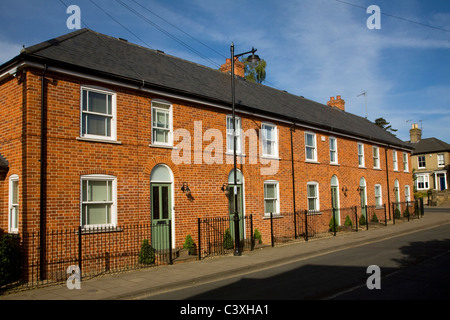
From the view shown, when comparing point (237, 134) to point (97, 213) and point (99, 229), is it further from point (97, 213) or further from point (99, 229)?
point (99, 229)

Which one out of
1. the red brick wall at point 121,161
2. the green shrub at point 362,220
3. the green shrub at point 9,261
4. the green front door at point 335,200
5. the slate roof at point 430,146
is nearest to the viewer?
the green shrub at point 9,261

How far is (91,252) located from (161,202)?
123 inches

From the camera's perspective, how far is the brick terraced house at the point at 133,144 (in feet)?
35.0

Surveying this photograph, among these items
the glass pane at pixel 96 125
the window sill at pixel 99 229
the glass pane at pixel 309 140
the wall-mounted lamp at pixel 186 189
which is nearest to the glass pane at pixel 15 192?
the window sill at pixel 99 229

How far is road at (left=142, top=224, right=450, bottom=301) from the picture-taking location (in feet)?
25.3

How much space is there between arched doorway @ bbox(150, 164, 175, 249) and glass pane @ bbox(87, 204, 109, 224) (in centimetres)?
182

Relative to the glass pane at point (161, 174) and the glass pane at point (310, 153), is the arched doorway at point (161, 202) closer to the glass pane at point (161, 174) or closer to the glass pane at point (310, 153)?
the glass pane at point (161, 174)

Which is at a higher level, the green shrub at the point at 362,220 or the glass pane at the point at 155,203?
the glass pane at the point at 155,203

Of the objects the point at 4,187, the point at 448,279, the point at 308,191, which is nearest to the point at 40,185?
the point at 4,187

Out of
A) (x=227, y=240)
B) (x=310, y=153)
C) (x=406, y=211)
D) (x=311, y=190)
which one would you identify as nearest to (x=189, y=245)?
(x=227, y=240)

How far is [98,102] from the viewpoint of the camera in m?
12.1

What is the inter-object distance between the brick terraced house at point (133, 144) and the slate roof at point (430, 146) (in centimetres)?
3998

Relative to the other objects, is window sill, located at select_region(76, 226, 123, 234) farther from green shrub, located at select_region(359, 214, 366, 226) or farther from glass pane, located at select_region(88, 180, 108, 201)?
green shrub, located at select_region(359, 214, 366, 226)

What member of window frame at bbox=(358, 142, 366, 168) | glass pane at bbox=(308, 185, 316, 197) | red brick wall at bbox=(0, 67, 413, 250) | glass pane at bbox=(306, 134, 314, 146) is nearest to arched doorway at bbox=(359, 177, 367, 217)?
window frame at bbox=(358, 142, 366, 168)
